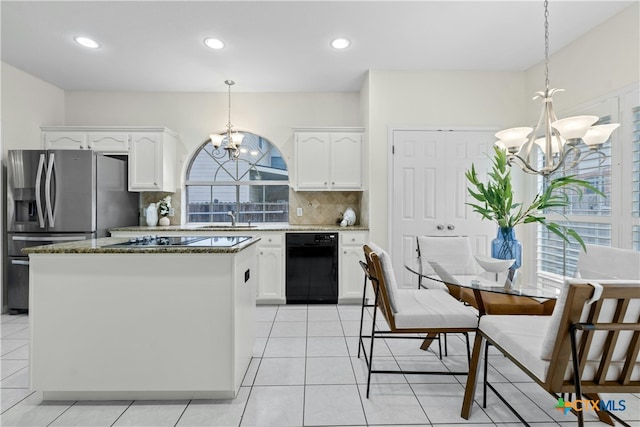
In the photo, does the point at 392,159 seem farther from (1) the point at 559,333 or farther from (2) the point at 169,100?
(2) the point at 169,100

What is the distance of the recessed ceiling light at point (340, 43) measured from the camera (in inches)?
122

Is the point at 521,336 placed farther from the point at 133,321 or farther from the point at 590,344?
the point at 133,321

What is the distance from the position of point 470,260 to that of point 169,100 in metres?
4.36

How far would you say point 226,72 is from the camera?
12.5ft

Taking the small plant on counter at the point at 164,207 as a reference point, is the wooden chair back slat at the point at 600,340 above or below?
below

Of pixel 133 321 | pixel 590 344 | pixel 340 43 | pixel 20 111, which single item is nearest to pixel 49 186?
pixel 20 111

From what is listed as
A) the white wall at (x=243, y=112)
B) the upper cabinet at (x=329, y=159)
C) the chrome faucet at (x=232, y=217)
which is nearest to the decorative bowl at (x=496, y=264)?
the upper cabinet at (x=329, y=159)

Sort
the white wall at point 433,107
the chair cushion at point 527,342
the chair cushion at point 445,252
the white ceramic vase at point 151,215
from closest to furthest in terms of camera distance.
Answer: the chair cushion at point 527,342
the chair cushion at point 445,252
the white wall at point 433,107
the white ceramic vase at point 151,215

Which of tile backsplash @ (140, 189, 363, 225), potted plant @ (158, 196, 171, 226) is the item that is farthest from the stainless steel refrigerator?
tile backsplash @ (140, 189, 363, 225)

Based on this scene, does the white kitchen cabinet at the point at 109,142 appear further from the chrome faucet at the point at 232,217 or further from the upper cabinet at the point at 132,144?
the chrome faucet at the point at 232,217

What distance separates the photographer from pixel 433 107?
3859 mm

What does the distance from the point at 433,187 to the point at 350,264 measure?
1391 mm

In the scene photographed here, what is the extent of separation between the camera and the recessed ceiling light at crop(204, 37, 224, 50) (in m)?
3.09

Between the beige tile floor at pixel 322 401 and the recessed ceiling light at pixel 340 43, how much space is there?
2879 millimetres
